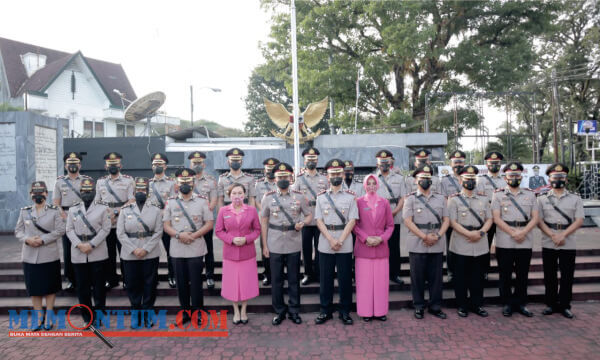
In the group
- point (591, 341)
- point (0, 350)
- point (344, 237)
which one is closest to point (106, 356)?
point (0, 350)

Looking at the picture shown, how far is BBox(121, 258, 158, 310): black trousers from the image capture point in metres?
4.67

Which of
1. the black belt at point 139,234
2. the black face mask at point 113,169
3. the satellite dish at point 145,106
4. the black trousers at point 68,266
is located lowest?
the black trousers at point 68,266

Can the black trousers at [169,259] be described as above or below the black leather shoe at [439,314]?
above

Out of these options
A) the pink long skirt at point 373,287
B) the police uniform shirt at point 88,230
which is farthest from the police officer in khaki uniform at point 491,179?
the police uniform shirt at point 88,230

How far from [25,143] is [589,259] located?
12393mm

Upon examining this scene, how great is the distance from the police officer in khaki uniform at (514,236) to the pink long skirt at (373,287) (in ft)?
5.27

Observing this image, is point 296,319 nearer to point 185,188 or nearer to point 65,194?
point 185,188

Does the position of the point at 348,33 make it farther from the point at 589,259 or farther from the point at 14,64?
the point at 14,64

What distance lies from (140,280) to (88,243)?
30.7 inches

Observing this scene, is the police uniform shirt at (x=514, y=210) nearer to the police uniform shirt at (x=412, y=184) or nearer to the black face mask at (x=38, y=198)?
the police uniform shirt at (x=412, y=184)

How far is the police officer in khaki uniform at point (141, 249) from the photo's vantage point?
4645mm

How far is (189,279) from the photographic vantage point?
4.75 m

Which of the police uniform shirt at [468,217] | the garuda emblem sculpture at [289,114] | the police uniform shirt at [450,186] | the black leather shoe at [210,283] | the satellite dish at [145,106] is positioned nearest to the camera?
the police uniform shirt at [468,217]

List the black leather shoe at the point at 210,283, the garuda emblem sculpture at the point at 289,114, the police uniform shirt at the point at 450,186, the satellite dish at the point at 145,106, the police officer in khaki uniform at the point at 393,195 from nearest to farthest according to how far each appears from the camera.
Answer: the black leather shoe at the point at 210,283 < the police officer in khaki uniform at the point at 393,195 < the police uniform shirt at the point at 450,186 < the garuda emblem sculpture at the point at 289,114 < the satellite dish at the point at 145,106
